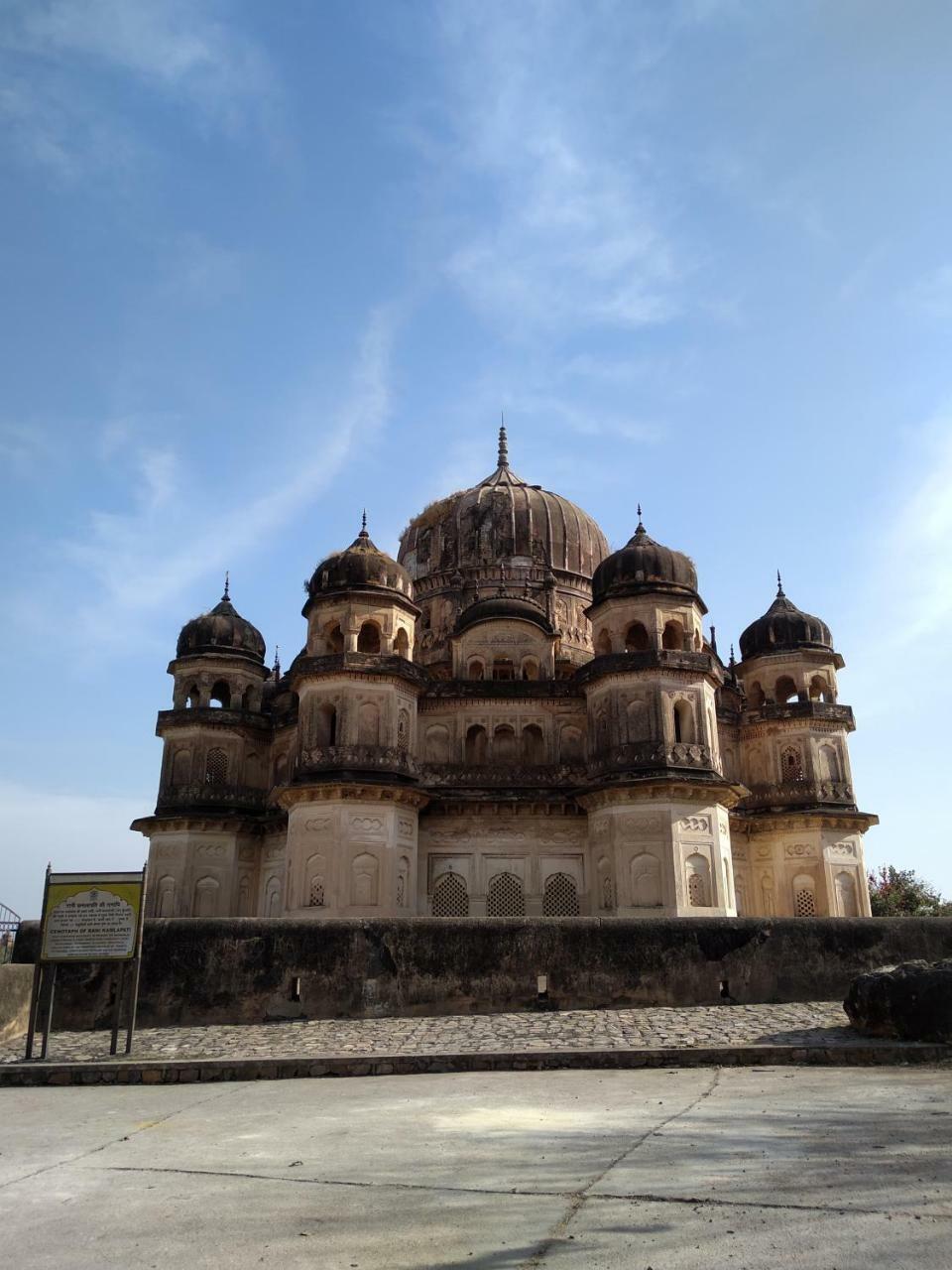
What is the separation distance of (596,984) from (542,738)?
14.5 m

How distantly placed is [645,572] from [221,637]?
45.9 feet

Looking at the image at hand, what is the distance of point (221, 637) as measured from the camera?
35.1 m

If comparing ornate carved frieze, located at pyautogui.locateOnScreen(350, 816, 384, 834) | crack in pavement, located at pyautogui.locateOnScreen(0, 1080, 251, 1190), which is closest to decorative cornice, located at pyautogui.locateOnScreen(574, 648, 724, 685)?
ornate carved frieze, located at pyautogui.locateOnScreen(350, 816, 384, 834)

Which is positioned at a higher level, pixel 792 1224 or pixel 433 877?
pixel 433 877

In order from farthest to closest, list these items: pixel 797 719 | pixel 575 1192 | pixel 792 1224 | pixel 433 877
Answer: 1. pixel 797 719
2. pixel 433 877
3. pixel 575 1192
4. pixel 792 1224

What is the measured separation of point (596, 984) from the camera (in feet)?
55.7

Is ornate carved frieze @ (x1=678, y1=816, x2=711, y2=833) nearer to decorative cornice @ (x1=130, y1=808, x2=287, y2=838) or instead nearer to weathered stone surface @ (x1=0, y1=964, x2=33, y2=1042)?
decorative cornice @ (x1=130, y1=808, x2=287, y2=838)

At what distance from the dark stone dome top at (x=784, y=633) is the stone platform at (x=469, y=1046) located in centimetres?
2049

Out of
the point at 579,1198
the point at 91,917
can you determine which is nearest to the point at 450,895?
the point at 91,917

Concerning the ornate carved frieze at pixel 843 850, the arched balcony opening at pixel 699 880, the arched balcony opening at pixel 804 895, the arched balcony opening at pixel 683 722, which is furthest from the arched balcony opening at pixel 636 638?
the arched balcony opening at pixel 804 895

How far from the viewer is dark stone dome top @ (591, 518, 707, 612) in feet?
99.9

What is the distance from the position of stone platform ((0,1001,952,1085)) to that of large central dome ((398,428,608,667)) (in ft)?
69.7

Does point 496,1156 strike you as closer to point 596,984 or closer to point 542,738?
point 596,984

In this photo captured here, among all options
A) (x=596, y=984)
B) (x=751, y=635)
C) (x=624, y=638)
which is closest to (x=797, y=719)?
(x=751, y=635)
